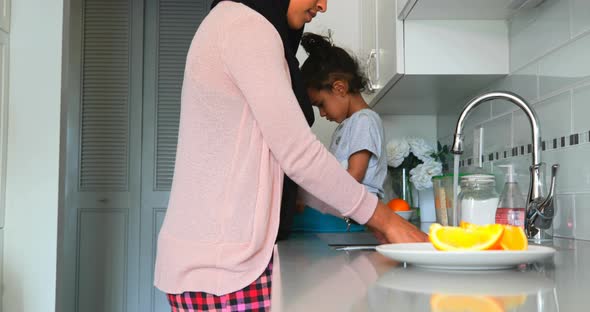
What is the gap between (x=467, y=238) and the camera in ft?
2.37

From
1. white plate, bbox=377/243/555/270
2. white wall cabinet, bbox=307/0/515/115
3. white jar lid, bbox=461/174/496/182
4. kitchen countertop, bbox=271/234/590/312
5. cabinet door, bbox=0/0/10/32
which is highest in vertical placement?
cabinet door, bbox=0/0/10/32

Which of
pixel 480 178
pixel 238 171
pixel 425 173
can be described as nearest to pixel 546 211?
pixel 480 178

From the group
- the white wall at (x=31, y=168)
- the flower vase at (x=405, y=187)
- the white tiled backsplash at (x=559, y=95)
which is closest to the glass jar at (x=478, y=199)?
the white tiled backsplash at (x=559, y=95)

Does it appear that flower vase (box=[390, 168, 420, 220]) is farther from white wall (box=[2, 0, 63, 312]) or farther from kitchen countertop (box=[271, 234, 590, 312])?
kitchen countertop (box=[271, 234, 590, 312])

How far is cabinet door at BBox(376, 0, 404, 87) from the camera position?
62.9 inches

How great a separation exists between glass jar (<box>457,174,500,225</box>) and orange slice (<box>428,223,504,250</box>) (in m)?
0.65

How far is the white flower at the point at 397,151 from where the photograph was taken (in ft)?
7.06

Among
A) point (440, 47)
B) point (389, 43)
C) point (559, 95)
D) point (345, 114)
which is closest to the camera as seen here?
point (559, 95)

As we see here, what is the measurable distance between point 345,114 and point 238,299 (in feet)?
3.40

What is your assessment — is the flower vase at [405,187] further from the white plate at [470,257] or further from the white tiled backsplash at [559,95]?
the white plate at [470,257]

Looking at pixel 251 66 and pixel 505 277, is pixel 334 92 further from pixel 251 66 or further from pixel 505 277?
pixel 505 277

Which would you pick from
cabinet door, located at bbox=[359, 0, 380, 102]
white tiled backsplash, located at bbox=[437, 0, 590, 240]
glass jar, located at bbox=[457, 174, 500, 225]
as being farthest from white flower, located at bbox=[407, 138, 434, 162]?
glass jar, located at bbox=[457, 174, 500, 225]

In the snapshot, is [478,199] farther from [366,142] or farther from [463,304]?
[463,304]

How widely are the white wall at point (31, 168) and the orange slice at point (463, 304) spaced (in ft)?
6.21
